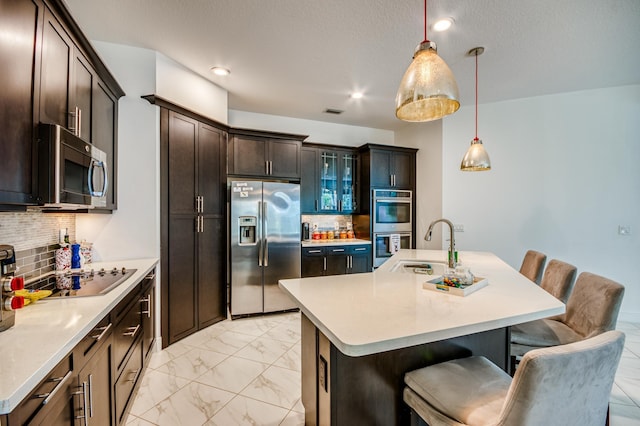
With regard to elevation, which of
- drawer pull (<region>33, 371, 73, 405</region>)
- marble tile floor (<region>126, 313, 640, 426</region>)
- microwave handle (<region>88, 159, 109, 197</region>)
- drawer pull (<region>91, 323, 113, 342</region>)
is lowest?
marble tile floor (<region>126, 313, 640, 426</region>)

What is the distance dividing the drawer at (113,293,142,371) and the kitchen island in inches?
39.9

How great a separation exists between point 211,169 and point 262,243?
1.08 metres

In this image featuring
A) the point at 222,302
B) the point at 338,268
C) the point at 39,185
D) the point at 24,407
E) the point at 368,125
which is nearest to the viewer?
the point at 24,407

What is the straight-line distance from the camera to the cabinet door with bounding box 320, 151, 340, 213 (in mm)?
4594

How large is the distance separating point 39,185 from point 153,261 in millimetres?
1303

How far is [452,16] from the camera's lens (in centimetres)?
221

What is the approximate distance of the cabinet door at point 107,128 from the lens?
2.20m

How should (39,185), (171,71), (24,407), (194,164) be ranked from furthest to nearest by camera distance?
(194,164) < (171,71) < (39,185) < (24,407)

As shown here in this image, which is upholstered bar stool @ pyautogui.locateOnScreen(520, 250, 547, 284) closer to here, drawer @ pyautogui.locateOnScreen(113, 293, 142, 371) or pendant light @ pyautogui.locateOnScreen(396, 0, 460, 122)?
pendant light @ pyautogui.locateOnScreen(396, 0, 460, 122)

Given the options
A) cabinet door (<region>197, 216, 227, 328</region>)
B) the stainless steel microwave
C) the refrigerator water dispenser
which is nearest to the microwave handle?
the stainless steel microwave

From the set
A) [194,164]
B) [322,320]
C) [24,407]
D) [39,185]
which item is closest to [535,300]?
[322,320]

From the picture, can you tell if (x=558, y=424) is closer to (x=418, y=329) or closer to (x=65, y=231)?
(x=418, y=329)

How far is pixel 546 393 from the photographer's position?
87cm

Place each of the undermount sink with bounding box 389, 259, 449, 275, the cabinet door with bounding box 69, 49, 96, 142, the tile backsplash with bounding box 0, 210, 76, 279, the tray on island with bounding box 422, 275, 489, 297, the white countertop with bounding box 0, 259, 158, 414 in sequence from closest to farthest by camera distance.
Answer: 1. the white countertop with bounding box 0, 259, 158, 414
2. the tray on island with bounding box 422, 275, 489, 297
3. the tile backsplash with bounding box 0, 210, 76, 279
4. the cabinet door with bounding box 69, 49, 96, 142
5. the undermount sink with bounding box 389, 259, 449, 275
